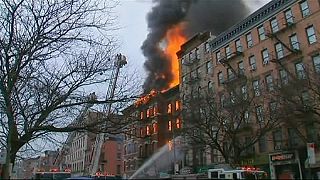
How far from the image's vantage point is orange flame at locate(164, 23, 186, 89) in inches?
2317

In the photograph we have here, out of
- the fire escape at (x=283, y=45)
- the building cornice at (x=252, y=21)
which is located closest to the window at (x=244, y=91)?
the fire escape at (x=283, y=45)

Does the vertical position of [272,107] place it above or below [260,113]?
above

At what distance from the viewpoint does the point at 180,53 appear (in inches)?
2159

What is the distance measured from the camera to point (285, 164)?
33594 millimetres

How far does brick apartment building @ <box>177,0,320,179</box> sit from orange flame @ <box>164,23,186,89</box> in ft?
38.1

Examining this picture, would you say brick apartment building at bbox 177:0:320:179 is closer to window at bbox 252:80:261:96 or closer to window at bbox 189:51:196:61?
window at bbox 252:80:261:96

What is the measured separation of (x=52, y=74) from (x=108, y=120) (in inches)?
126

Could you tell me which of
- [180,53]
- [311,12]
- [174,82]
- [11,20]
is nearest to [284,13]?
[311,12]

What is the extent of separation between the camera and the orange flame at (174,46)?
58844 millimetres

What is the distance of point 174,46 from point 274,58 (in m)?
24.8

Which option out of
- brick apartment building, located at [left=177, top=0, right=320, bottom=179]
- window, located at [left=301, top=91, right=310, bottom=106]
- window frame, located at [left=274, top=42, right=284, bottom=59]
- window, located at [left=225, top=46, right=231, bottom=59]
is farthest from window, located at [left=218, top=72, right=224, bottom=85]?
window, located at [left=301, top=91, right=310, bottom=106]

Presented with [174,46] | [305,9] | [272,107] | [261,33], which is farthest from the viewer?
[174,46]

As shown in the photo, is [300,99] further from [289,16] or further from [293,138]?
[289,16]

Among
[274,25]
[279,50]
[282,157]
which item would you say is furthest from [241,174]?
[274,25]
